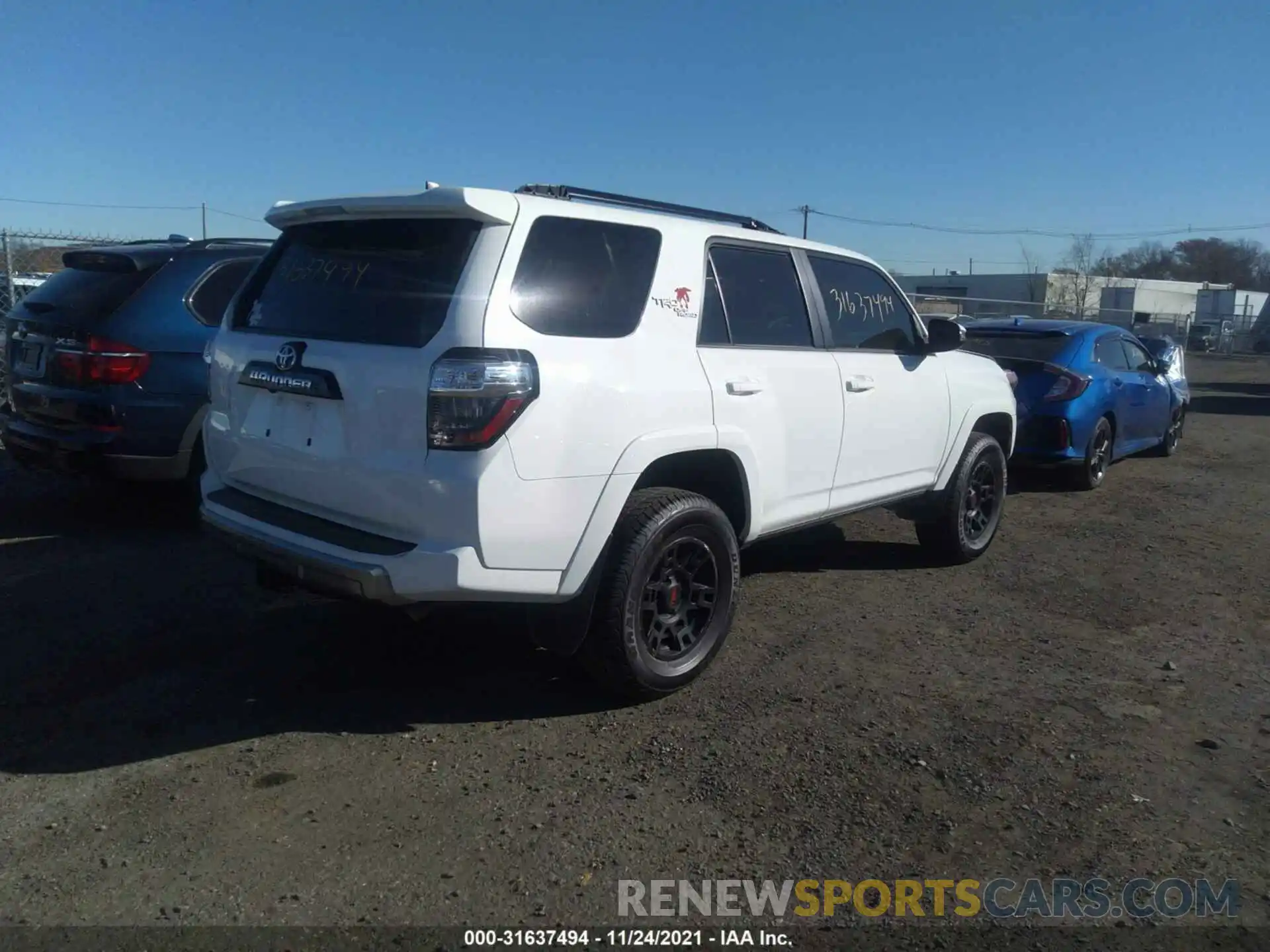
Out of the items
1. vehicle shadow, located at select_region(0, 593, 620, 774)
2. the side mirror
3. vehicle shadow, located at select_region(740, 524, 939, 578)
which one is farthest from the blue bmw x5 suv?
the side mirror

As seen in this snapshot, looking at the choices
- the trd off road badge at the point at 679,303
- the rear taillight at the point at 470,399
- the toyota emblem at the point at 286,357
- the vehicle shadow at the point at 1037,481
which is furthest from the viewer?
the vehicle shadow at the point at 1037,481

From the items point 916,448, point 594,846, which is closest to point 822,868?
point 594,846

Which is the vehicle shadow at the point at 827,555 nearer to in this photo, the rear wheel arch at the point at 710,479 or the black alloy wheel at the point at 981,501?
the black alloy wheel at the point at 981,501

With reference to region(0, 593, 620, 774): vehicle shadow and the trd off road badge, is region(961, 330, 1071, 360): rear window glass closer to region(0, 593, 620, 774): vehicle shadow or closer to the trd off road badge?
the trd off road badge

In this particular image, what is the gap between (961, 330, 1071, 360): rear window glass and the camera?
9695 millimetres

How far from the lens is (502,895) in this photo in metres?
3.01

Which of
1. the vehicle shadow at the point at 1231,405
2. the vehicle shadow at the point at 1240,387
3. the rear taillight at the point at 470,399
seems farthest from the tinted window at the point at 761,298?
the vehicle shadow at the point at 1240,387

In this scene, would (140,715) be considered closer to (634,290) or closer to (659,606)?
(659,606)

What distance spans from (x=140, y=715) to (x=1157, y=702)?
4.22 metres

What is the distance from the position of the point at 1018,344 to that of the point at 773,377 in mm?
5954

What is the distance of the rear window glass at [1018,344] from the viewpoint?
970cm

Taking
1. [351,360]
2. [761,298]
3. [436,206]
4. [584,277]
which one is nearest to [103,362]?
[351,360]

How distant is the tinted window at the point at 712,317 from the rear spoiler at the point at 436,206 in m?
1.03

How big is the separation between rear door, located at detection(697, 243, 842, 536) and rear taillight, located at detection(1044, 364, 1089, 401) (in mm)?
4890
